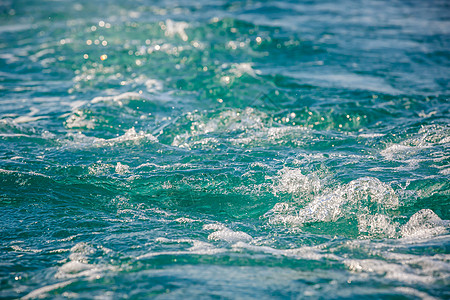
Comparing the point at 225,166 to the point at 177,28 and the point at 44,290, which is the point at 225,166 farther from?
the point at 177,28

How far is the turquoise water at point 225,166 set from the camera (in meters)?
3.47

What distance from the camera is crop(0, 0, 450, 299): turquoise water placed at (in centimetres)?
347

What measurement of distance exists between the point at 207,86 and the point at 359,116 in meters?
2.95

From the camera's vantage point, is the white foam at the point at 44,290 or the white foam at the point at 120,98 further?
the white foam at the point at 120,98

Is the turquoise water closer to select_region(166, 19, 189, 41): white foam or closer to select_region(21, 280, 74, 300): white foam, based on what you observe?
select_region(21, 280, 74, 300): white foam

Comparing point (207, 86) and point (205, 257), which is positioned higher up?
point (207, 86)

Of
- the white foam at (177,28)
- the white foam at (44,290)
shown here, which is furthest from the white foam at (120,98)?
the white foam at (44,290)

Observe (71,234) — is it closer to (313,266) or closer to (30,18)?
(313,266)

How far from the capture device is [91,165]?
537 centimetres

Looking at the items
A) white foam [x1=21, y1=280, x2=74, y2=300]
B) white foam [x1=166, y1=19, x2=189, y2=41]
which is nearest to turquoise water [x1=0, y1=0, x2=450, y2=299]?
white foam [x1=21, y1=280, x2=74, y2=300]

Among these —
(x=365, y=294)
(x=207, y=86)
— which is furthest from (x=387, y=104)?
(x=365, y=294)

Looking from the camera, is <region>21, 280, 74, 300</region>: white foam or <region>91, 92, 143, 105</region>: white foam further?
<region>91, 92, 143, 105</region>: white foam

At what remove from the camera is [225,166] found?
537 cm

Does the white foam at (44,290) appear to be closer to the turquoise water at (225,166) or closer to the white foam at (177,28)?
the turquoise water at (225,166)
